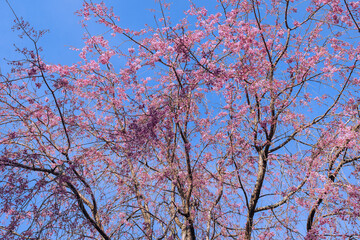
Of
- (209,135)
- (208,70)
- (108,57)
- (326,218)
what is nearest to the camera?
(208,70)

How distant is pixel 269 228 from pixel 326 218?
3.19 ft

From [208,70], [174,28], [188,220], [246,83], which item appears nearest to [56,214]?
[188,220]

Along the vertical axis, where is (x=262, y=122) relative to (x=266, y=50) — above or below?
below

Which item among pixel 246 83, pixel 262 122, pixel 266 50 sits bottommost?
pixel 262 122

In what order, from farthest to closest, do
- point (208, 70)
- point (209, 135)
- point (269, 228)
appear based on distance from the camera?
point (209, 135), point (269, 228), point (208, 70)

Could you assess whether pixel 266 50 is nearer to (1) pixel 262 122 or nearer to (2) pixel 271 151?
(1) pixel 262 122

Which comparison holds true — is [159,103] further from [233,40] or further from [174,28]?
[233,40]

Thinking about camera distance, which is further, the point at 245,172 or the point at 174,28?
the point at 245,172

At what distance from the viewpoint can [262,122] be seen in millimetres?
6344

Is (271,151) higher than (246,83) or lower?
lower

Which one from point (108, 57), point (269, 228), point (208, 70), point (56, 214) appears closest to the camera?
point (56, 214)

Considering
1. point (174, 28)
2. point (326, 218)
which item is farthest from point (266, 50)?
point (326, 218)

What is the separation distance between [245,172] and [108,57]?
358 centimetres

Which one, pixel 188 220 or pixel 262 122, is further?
pixel 262 122
